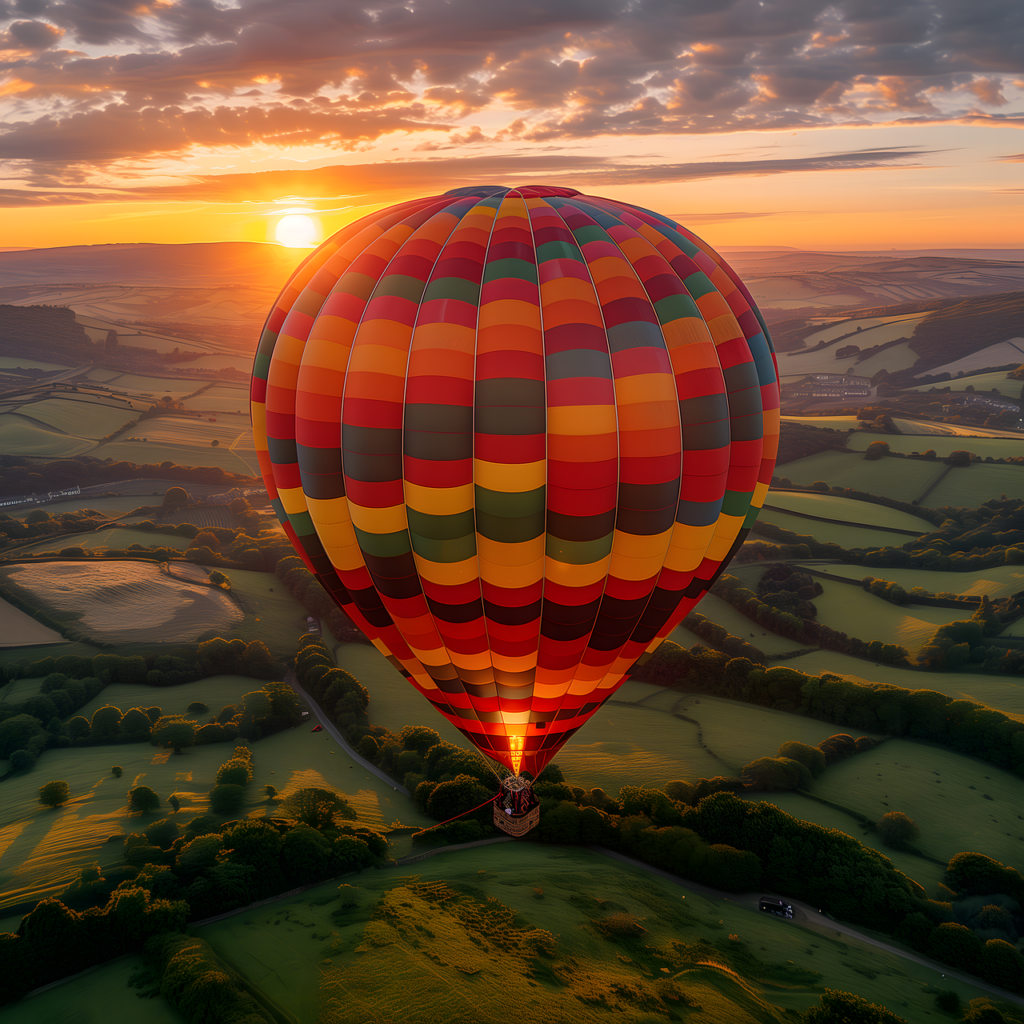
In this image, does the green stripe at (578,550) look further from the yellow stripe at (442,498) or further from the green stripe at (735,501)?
the green stripe at (735,501)

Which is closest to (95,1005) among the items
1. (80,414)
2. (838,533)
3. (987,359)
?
(838,533)

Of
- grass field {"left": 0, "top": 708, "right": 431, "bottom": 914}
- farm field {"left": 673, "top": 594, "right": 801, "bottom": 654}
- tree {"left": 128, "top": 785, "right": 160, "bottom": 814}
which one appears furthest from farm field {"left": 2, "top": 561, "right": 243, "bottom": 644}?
farm field {"left": 673, "top": 594, "right": 801, "bottom": 654}

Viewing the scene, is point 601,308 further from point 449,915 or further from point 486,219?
point 449,915

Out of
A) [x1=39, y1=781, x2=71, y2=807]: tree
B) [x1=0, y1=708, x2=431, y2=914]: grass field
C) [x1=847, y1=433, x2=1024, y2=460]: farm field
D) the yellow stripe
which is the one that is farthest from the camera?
[x1=847, y1=433, x2=1024, y2=460]: farm field

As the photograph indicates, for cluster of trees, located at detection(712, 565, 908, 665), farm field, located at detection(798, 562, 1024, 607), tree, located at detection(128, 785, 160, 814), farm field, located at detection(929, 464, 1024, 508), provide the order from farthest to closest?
farm field, located at detection(929, 464, 1024, 508) < farm field, located at detection(798, 562, 1024, 607) < cluster of trees, located at detection(712, 565, 908, 665) < tree, located at detection(128, 785, 160, 814)

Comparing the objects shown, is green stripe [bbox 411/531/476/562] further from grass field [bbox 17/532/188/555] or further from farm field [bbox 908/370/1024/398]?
farm field [bbox 908/370/1024/398]

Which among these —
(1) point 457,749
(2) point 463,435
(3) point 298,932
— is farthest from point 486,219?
(1) point 457,749

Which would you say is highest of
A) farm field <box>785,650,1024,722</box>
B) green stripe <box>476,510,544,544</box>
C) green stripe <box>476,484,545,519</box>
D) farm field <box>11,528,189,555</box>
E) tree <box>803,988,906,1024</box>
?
green stripe <box>476,484,545,519</box>

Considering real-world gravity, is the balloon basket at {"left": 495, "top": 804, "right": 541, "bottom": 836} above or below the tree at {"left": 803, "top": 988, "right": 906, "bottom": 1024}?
above

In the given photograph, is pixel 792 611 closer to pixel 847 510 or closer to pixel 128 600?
pixel 847 510

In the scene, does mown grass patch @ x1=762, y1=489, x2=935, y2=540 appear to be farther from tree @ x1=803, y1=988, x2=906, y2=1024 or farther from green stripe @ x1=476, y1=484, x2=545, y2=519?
green stripe @ x1=476, y1=484, x2=545, y2=519

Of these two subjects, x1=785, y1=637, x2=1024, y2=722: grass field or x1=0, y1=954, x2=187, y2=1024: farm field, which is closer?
x1=0, y1=954, x2=187, y2=1024: farm field
